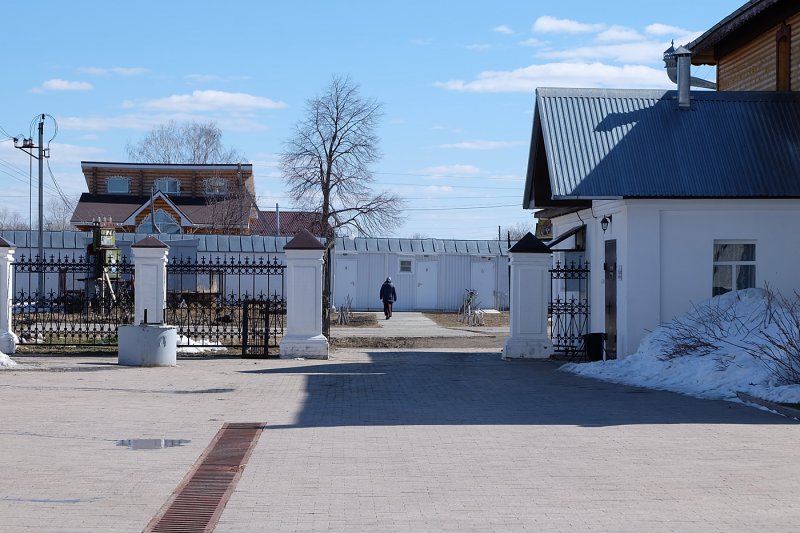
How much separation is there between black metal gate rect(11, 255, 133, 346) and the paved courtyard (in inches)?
202

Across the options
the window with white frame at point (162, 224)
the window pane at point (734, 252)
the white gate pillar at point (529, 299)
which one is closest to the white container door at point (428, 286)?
the window with white frame at point (162, 224)

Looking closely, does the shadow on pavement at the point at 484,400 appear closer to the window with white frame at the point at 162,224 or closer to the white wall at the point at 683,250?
the white wall at the point at 683,250

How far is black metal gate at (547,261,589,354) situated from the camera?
→ 23.8m

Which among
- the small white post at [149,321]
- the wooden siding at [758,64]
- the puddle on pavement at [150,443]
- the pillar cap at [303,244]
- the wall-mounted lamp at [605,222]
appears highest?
the wooden siding at [758,64]

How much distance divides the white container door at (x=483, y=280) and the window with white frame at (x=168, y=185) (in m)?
22.9

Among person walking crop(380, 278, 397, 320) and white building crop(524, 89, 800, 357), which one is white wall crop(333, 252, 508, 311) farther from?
white building crop(524, 89, 800, 357)

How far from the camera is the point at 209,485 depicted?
29.5 feet

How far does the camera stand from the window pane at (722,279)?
69.4 feet

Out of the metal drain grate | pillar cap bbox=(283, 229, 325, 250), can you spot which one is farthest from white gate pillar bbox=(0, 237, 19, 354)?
the metal drain grate

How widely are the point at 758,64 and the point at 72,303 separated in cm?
1818

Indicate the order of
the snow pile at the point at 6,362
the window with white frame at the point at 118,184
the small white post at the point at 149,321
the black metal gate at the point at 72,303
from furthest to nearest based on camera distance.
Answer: the window with white frame at the point at 118,184 < the black metal gate at the point at 72,303 < the small white post at the point at 149,321 < the snow pile at the point at 6,362

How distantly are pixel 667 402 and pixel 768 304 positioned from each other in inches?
166

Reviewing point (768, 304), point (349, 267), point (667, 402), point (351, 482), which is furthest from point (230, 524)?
point (349, 267)

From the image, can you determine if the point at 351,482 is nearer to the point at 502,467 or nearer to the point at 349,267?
the point at 502,467
